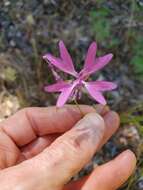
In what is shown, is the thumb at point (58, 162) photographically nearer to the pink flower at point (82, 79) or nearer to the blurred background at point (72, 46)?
the pink flower at point (82, 79)

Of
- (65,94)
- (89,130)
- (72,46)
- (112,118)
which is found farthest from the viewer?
(72,46)

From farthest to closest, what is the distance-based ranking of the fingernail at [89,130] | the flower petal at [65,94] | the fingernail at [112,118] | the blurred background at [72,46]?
the blurred background at [72,46] < the fingernail at [112,118] < the fingernail at [89,130] < the flower petal at [65,94]

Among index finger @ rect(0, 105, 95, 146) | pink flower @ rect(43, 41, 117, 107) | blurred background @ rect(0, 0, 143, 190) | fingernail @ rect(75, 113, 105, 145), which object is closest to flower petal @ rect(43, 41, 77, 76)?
pink flower @ rect(43, 41, 117, 107)

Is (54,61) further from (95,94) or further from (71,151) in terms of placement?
(71,151)

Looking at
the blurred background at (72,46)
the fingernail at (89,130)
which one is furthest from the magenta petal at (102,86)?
the blurred background at (72,46)

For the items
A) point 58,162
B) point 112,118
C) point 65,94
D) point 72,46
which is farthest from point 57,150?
point 72,46

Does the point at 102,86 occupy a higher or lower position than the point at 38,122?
higher
